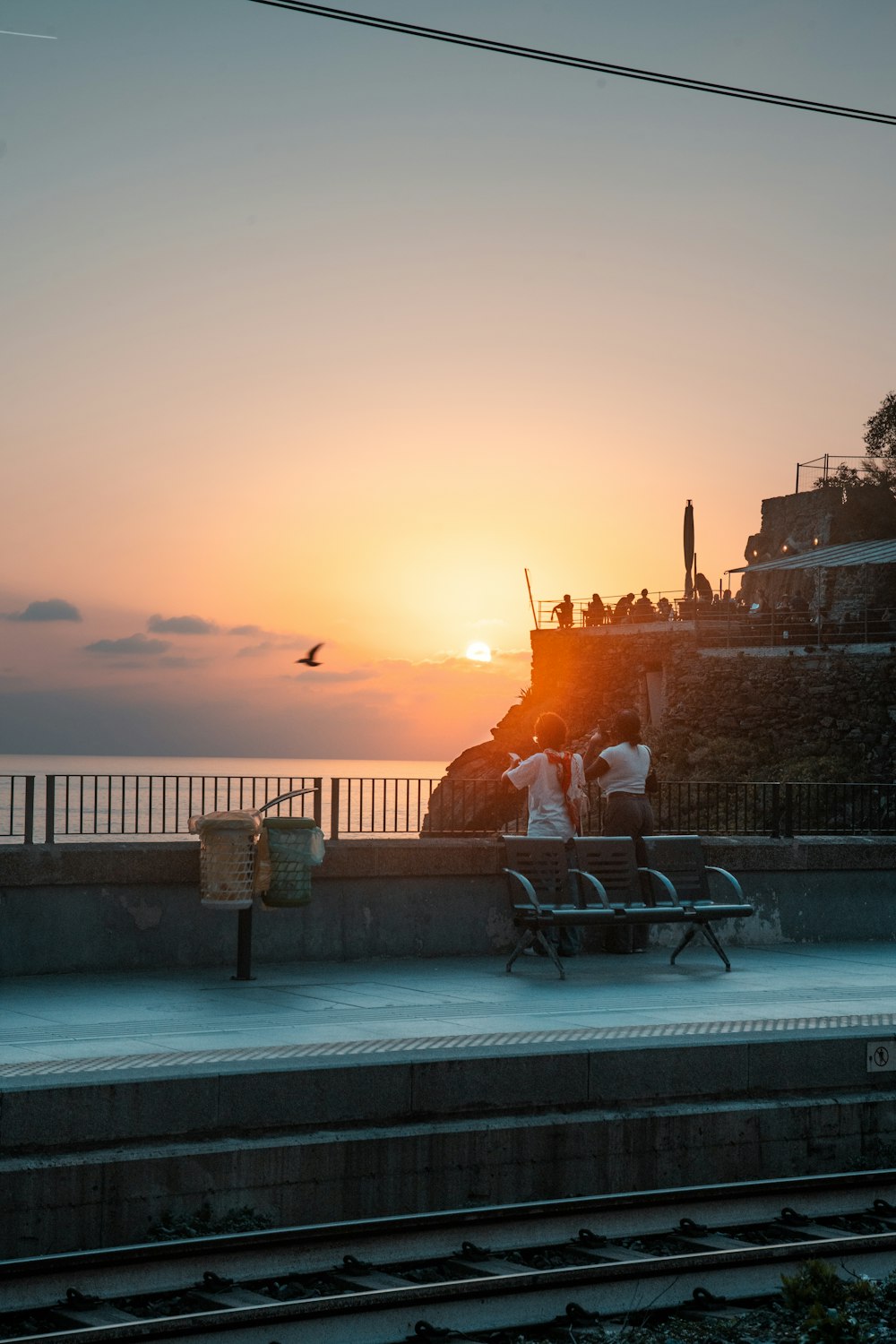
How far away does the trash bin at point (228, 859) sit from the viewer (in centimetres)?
1098

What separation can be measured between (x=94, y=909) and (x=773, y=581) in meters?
60.8

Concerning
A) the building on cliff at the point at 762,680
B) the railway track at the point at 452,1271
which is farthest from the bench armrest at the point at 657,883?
the building on cliff at the point at 762,680

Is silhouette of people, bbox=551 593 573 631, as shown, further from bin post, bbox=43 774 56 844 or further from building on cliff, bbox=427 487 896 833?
bin post, bbox=43 774 56 844

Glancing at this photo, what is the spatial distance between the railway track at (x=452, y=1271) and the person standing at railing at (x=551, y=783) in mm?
5427

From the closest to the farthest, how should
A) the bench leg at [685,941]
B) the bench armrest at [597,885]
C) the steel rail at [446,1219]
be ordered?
1. the steel rail at [446,1219]
2. the bench armrest at [597,885]
3. the bench leg at [685,941]

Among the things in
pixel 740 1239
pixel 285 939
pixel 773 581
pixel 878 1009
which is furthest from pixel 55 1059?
pixel 773 581

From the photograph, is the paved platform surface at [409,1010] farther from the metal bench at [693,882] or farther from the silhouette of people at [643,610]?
the silhouette of people at [643,610]

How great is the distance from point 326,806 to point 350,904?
1.03m

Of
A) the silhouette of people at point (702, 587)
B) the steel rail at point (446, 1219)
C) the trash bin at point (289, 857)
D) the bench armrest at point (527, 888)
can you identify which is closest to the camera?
the steel rail at point (446, 1219)

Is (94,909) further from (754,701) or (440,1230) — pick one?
(754,701)

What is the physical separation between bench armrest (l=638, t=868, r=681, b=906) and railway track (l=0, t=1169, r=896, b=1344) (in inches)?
201

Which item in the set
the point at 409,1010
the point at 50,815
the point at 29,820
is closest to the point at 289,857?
the point at 409,1010

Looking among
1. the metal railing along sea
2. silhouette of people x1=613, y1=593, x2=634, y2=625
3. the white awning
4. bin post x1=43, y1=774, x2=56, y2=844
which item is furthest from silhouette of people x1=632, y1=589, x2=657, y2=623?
bin post x1=43, y1=774, x2=56, y2=844

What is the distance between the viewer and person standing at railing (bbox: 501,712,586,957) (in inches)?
513
